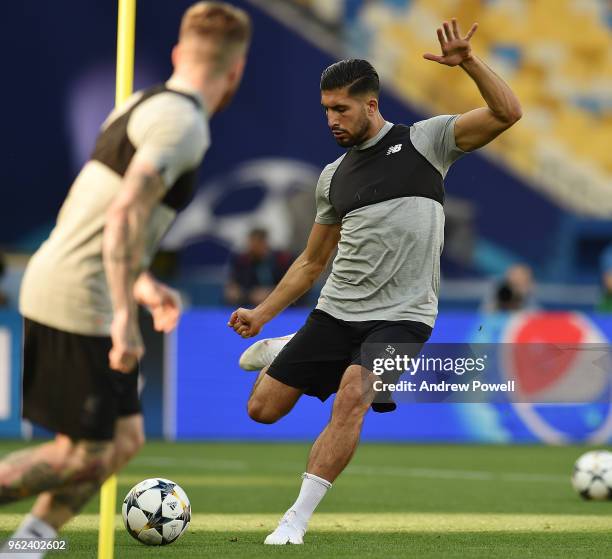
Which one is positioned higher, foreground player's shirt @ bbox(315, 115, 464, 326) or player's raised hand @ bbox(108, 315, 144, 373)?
player's raised hand @ bbox(108, 315, 144, 373)

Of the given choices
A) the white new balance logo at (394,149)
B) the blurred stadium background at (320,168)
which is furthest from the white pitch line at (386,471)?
the white new balance logo at (394,149)

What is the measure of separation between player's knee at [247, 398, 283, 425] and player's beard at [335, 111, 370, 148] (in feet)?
4.49

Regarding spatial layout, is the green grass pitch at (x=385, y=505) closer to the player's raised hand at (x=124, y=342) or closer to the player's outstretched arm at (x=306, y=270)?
the player's outstretched arm at (x=306, y=270)

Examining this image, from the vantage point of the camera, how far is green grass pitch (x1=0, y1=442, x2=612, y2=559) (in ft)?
22.1

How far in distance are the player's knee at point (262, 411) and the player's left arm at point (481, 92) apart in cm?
162

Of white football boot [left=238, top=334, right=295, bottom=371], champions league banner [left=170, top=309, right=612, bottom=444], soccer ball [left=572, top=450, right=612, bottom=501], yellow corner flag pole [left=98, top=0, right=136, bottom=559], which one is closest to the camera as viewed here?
yellow corner flag pole [left=98, top=0, right=136, bottom=559]

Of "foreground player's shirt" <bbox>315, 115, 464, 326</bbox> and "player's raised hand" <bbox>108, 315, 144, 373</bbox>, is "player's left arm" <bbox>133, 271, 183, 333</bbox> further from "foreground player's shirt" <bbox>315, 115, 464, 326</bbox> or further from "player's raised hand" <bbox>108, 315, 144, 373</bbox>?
"foreground player's shirt" <bbox>315, 115, 464, 326</bbox>

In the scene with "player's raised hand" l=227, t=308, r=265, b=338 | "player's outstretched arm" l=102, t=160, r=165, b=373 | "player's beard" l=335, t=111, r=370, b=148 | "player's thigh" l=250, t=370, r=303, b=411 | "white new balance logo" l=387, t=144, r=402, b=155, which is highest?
"player's outstretched arm" l=102, t=160, r=165, b=373

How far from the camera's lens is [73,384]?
4844mm

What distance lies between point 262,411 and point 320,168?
16.8 m

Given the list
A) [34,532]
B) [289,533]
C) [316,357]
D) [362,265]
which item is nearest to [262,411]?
[316,357]

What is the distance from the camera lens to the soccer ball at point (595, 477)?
9672mm

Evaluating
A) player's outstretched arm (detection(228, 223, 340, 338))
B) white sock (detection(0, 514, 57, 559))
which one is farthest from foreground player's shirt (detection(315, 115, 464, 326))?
white sock (detection(0, 514, 57, 559))

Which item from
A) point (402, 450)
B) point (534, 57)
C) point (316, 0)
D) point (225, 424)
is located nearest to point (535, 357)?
point (402, 450)
